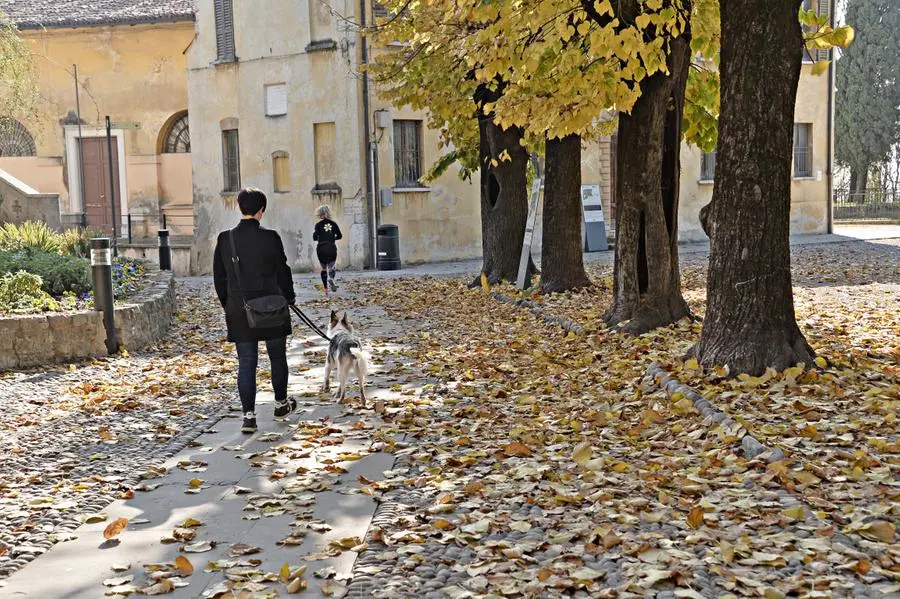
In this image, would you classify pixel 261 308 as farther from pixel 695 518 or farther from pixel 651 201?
pixel 651 201

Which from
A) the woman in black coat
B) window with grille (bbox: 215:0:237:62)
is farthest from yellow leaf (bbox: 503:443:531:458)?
window with grille (bbox: 215:0:237:62)

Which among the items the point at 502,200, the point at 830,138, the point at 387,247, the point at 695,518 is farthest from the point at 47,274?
the point at 830,138

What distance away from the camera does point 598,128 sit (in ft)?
60.1

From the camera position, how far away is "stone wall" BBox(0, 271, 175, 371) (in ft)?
38.2

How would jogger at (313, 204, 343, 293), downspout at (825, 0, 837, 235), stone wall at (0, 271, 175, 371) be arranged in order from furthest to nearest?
1. downspout at (825, 0, 837, 235)
2. jogger at (313, 204, 343, 293)
3. stone wall at (0, 271, 175, 371)

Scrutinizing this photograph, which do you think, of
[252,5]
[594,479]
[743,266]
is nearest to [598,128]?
[743,266]

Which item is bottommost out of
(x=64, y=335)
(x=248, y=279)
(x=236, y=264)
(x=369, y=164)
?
(x=64, y=335)

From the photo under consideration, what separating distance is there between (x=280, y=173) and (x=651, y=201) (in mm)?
20561

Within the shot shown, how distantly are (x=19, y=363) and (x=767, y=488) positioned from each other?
8386mm

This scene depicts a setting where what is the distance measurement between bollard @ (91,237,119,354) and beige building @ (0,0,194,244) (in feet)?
85.7

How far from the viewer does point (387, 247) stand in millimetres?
29328

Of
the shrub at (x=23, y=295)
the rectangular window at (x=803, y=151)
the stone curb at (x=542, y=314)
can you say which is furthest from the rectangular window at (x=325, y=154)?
the shrub at (x=23, y=295)

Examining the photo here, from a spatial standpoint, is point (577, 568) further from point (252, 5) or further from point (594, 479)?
point (252, 5)

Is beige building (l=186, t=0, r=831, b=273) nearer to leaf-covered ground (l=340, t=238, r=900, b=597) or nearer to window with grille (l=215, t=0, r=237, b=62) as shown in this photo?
window with grille (l=215, t=0, r=237, b=62)
